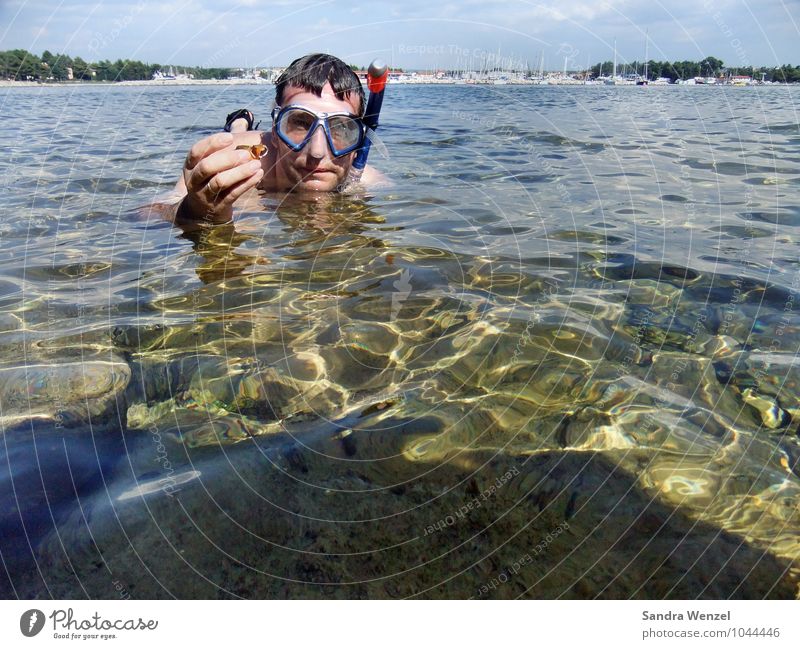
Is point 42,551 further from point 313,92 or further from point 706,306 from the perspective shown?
point 313,92

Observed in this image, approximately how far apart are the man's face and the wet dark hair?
0.16ft

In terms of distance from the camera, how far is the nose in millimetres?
5200

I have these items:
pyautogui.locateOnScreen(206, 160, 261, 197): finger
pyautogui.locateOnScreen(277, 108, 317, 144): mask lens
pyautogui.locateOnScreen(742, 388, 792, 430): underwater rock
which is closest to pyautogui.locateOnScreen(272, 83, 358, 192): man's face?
pyautogui.locateOnScreen(277, 108, 317, 144): mask lens

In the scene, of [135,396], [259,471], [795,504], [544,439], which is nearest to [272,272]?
[135,396]

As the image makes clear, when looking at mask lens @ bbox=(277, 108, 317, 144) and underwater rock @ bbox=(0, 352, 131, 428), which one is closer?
underwater rock @ bbox=(0, 352, 131, 428)

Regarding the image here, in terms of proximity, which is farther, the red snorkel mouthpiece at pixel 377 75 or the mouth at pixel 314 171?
the mouth at pixel 314 171

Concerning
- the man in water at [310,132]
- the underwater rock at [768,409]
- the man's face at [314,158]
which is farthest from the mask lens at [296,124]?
the underwater rock at [768,409]

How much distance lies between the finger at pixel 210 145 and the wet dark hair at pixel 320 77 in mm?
2522

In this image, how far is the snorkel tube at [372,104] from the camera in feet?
16.1

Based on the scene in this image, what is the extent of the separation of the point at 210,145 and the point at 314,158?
2337 mm

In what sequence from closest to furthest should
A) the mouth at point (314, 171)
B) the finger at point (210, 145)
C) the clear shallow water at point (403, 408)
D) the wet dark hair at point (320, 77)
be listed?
the clear shallow water at point (403, 408) → the finger at point (210, 145) → the wet dark hair at point (320, 77) → the mouth at point (314, 171)

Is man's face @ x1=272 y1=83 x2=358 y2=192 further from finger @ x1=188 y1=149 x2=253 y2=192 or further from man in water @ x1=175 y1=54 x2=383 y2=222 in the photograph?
finger @ x1=188 y1=149 x2=253 y2=192

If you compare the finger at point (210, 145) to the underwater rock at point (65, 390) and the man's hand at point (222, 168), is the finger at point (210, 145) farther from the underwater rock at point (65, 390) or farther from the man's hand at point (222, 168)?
the underwater rock at point (65, 390)

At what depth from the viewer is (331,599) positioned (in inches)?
59.4
